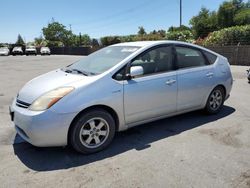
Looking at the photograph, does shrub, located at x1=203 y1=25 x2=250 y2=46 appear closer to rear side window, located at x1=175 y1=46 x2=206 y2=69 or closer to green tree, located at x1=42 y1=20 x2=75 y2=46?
rear side window, located at x1=175 y1=46 x2=206 y2=69

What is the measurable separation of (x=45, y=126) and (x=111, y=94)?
3.26 feet

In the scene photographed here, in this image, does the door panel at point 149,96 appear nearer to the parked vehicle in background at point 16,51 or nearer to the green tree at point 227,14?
the green tree at point 227,14

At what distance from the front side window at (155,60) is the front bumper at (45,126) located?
4.70 feet

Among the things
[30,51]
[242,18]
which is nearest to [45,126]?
[242,18]

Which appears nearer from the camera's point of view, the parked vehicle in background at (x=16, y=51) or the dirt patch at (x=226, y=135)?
the dirt patch at (x=226, y=135)

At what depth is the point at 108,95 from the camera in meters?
3.91

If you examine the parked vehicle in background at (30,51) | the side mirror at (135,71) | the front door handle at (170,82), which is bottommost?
the front door handle at (170,82)

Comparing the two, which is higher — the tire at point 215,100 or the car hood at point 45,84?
the car hood at point 45,84

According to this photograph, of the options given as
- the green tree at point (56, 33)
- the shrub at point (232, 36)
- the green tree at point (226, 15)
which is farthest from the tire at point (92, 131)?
the green tree at point (56, 33)

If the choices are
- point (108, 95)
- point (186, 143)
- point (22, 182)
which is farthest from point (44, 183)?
point (186, 143)

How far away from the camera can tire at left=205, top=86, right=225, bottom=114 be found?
5.56 metres

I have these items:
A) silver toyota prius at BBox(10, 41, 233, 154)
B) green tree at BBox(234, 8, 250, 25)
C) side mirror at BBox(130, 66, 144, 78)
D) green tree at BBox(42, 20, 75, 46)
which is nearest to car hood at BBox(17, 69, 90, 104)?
silver toyota prius at BBox(10, 41, 233, 154)

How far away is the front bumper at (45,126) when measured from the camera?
11.6 ft

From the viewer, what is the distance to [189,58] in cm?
518
